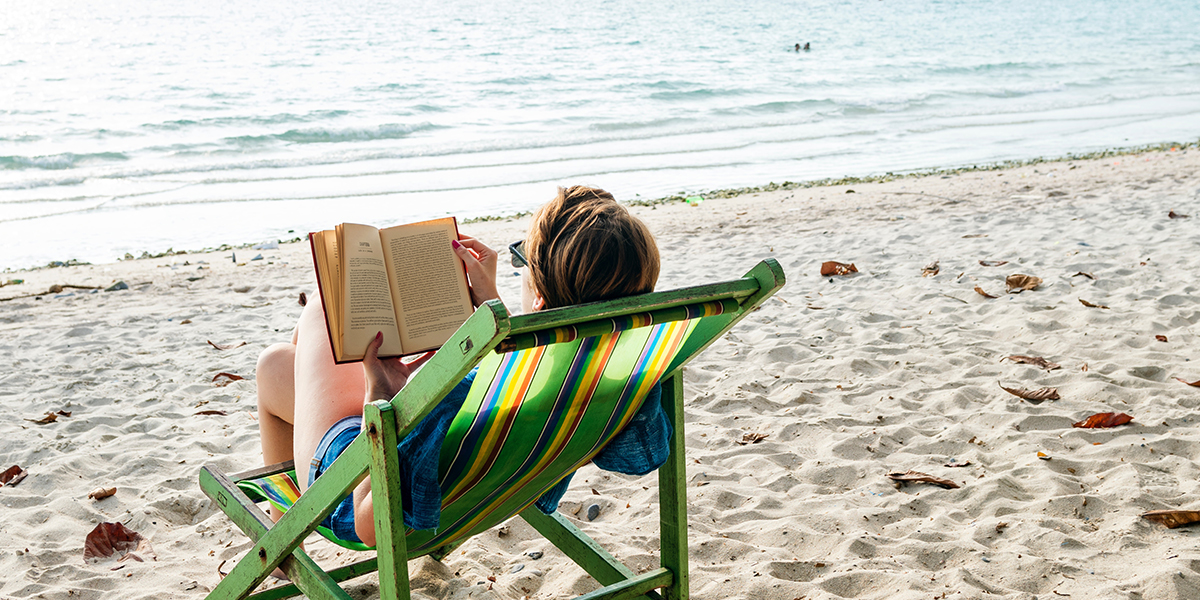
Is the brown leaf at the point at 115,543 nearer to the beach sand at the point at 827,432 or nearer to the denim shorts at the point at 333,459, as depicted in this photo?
the beach sand at the point at 827,432

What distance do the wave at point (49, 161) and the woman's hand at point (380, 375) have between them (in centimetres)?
1373

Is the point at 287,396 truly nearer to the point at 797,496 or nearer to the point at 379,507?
the point at 379,507

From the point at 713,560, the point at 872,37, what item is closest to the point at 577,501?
the point at 713,560

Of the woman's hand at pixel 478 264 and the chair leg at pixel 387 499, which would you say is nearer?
the chair leg at pixel 387 499

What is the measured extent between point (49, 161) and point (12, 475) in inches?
473

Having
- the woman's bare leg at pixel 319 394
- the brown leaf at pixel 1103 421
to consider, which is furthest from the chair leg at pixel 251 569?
the brown leaf at pixel 1103 421

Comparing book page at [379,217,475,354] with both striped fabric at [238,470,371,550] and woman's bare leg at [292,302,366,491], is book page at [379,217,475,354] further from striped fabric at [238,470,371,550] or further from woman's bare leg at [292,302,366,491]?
striped fabric at [238,470,371,550]

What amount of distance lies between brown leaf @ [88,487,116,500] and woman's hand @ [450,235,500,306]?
6.18 ft

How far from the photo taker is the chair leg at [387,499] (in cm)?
149

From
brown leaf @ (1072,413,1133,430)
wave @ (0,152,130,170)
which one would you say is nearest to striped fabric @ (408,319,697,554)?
brown leaf @ (1072,413,1133,430)

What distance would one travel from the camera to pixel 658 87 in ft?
68.6

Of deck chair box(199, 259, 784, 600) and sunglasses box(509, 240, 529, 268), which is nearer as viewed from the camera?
deck chair box(199, 259, 784, 600)

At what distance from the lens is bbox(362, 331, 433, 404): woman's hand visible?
1.86 metres

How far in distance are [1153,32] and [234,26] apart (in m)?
38.5
